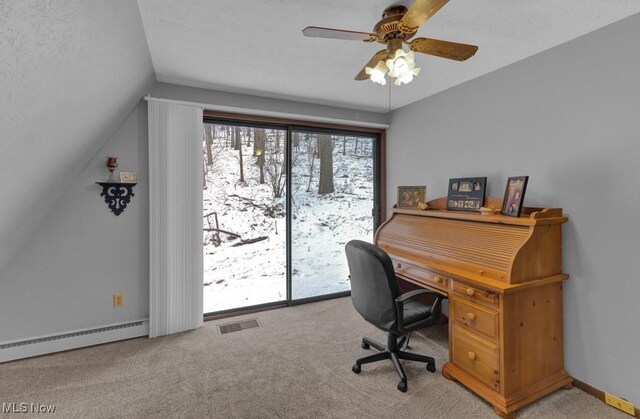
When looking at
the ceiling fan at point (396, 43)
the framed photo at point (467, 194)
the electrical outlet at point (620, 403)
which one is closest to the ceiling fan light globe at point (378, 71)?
the ceiling fan at point (396, 43)

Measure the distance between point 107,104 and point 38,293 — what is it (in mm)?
1660

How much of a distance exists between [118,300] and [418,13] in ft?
10.1

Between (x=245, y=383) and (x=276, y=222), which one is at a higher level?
(x=276, y=222)

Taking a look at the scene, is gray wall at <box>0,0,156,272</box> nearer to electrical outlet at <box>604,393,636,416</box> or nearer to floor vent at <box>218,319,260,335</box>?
floor vent at <box>218,319,260,335</box>

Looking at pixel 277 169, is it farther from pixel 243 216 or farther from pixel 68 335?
pixel 68 335

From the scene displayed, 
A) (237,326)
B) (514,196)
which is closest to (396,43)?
(514,196)

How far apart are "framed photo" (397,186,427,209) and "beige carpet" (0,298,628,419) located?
50.9 inches

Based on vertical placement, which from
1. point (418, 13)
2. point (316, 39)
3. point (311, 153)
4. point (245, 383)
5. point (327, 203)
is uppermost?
point (316, 39)

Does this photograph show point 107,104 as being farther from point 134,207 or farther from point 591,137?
point 591,137

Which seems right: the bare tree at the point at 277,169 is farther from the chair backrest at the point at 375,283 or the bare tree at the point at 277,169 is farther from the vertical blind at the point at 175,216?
the chair backrest at the point at 375,283

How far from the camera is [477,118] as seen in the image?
2600mm

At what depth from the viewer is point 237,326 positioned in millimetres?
2842

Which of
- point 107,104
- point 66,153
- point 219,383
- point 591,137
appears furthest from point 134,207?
point 591,137

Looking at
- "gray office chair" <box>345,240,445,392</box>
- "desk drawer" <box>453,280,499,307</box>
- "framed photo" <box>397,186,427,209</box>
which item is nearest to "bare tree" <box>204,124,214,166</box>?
"gray office chair" <box>345,240,445,392</box>
